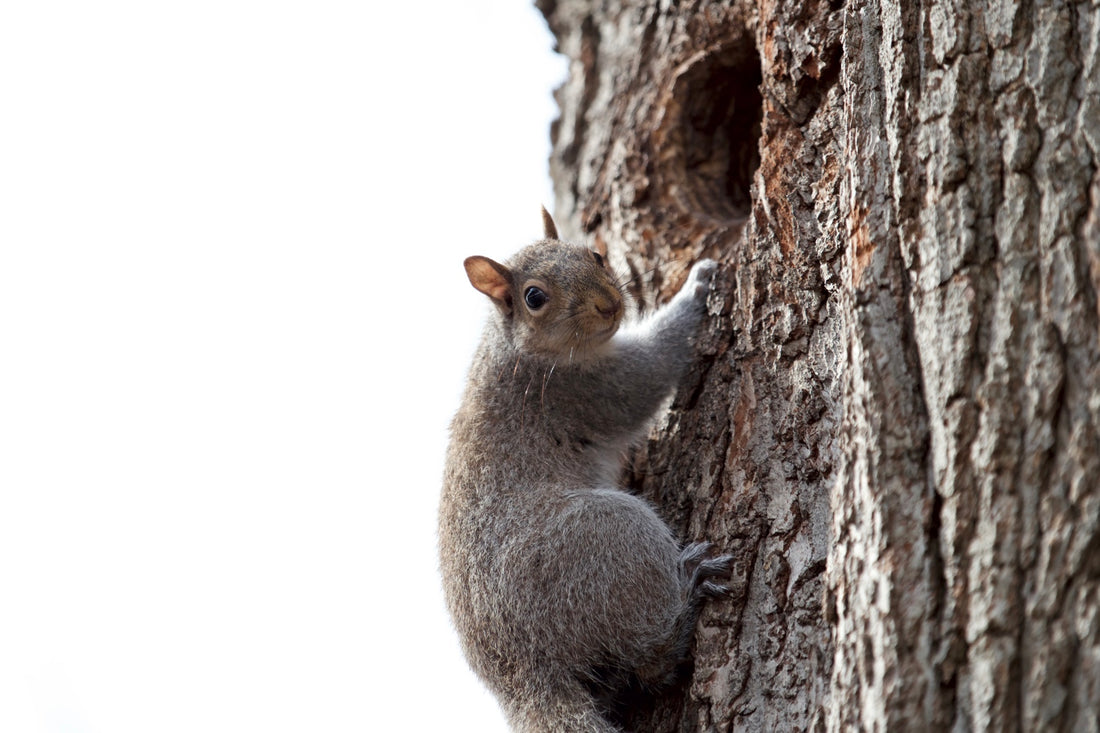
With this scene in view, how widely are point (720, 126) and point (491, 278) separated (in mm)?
1584

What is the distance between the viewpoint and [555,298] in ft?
15.1

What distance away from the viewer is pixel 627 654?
3.46 meters

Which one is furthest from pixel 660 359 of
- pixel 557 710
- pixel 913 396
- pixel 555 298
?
pixel 913 396

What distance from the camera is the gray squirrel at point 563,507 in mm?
3492

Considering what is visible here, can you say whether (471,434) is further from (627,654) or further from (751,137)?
(751,137)

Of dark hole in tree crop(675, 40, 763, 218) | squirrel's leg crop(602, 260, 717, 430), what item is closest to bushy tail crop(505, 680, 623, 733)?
squirrel's leg crop(602, 260, 717, 430)

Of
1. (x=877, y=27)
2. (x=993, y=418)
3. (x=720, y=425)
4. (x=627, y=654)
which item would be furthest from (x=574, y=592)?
(x=877, y=27)

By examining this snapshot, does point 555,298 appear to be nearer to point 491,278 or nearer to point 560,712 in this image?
point 491,278

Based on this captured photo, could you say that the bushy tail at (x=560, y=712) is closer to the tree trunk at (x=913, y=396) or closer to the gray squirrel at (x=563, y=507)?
the gray squirrel at (x=563, y=507)

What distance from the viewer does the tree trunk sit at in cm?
200

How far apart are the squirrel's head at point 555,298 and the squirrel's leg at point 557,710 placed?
1652 mm

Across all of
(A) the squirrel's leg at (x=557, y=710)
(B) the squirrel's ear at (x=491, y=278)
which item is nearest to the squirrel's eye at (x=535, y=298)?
(B) the squirrel's ear at (x=491, y=278)

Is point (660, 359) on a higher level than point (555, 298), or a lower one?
lower

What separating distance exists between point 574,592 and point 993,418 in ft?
6.13
